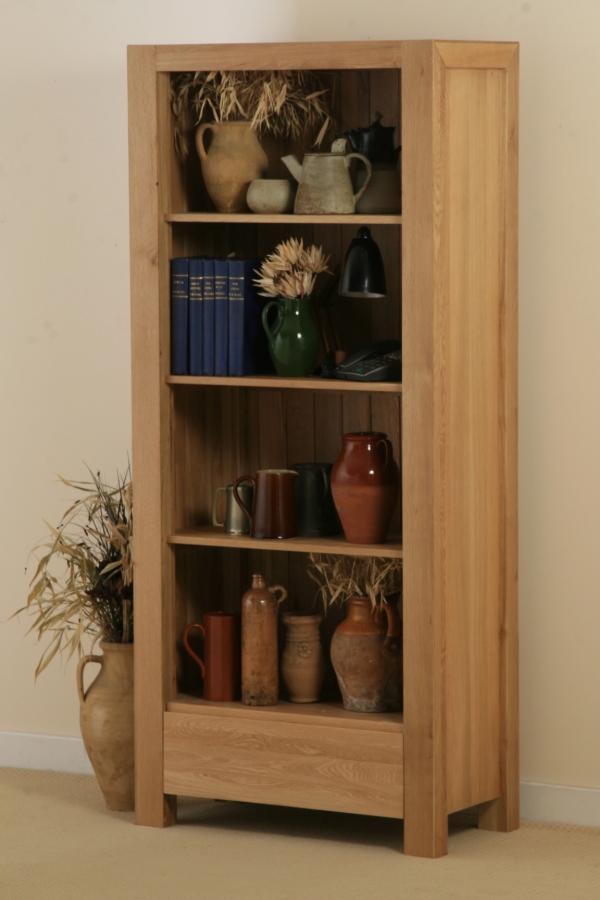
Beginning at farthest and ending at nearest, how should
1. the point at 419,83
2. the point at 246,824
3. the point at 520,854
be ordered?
the point at 246,824 → the point at 520,854 → the point at 419,83

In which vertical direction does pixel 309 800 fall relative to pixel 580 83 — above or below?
below

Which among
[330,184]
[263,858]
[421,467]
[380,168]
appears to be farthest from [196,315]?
[263,858]

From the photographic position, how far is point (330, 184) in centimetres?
282

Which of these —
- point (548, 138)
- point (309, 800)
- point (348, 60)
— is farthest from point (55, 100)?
point (309, 800)

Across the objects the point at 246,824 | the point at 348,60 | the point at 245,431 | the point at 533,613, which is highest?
the point at 348,60

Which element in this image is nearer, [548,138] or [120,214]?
[548,138]

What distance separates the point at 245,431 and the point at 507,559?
0.80 meters

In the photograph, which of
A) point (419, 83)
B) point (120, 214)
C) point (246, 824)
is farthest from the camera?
point (120, 214)

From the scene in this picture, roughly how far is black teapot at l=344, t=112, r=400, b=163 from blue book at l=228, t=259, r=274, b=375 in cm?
38

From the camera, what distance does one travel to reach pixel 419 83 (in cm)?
267

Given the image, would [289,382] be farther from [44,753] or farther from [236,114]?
[44,753]

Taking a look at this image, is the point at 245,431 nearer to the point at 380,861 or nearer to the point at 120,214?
the point at 120,214

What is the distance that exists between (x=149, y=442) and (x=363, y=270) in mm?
673

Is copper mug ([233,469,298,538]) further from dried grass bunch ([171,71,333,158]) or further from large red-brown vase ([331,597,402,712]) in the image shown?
dried grass bunch ([171,71,333,158])
